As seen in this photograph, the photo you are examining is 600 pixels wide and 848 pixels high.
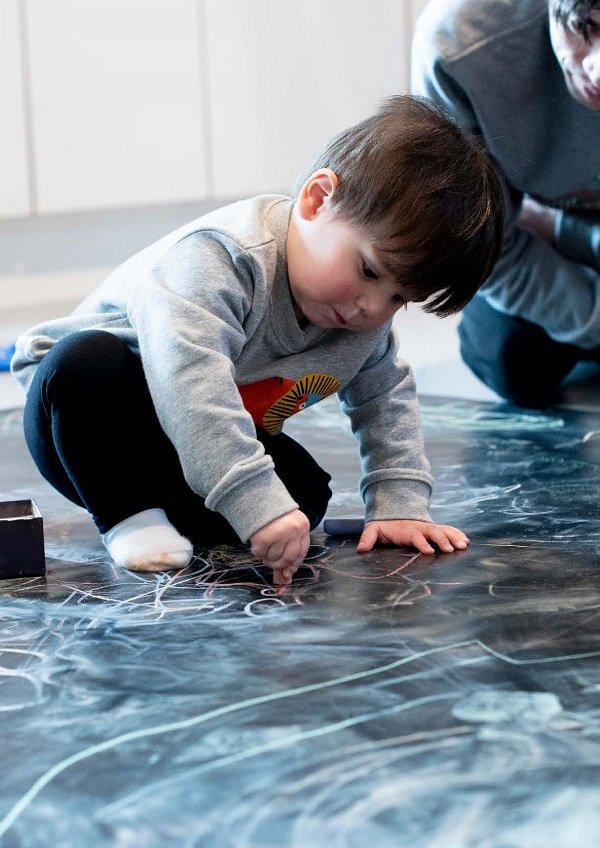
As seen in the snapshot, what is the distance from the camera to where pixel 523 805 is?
659mm

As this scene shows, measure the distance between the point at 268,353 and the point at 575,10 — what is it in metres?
0.45

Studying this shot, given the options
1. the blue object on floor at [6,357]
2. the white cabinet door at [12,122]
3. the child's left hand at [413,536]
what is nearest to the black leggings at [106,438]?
the child's left hand at [413,536]

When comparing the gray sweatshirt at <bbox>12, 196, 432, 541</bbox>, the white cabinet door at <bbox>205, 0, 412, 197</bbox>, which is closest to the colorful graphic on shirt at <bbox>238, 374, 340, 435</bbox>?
the gray sweatshirt at <bbox>12, 196, 432, 541</bbox>

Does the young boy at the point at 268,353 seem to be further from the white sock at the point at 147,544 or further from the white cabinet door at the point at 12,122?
the white cabinet door at the point at 12,122

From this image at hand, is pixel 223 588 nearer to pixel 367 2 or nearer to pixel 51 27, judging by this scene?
pixel 51 27

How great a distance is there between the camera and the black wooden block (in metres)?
1.04

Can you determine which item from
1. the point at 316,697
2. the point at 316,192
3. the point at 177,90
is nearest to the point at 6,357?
the point at 177,90

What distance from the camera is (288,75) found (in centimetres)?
280

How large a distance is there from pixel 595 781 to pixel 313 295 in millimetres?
477

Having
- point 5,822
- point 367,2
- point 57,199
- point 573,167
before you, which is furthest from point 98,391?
point 367,2

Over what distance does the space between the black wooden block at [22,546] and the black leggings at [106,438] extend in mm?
61

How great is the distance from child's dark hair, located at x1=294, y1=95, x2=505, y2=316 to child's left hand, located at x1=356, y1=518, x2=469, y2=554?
0.21 m

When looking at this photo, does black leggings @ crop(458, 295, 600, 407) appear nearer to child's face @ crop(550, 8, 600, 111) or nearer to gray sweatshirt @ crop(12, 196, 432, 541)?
child's face @ crop(550, 8, 600, 111)

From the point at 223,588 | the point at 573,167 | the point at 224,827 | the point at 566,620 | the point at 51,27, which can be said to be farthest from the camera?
the point at 51,27
